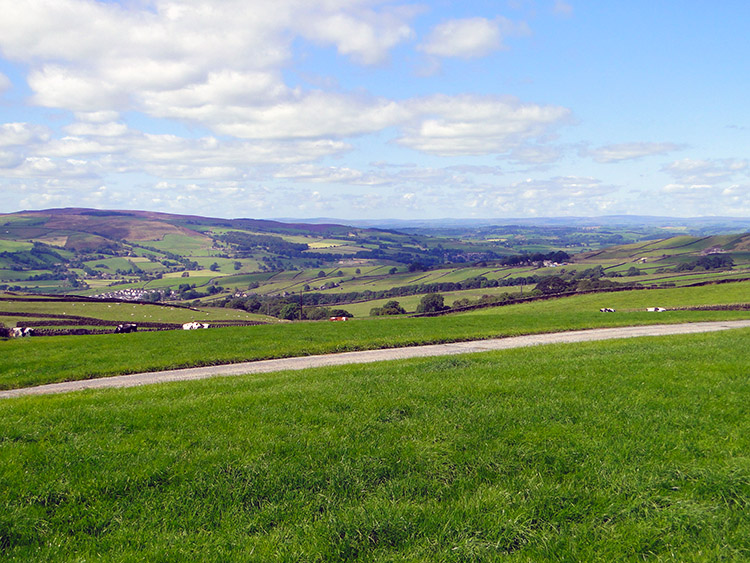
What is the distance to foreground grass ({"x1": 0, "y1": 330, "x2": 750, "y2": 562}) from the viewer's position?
6.89m

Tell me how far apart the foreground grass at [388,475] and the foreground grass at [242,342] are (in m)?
12.1

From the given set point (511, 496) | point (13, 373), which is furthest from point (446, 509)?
point (13, 373)

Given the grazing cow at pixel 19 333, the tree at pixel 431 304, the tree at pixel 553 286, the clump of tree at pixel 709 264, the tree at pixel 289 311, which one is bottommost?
the tree at pixel 289 311

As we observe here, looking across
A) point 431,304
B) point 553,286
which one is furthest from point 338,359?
point 553,286

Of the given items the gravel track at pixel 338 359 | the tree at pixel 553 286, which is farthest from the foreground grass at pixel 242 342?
the tree at pixel 553 286

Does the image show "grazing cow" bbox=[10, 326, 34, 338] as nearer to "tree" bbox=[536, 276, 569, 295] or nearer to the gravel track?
the gravel track

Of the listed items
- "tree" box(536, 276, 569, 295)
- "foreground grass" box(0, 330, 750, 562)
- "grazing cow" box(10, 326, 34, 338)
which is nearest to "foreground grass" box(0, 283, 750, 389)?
"foreground grass" box(0, 330, 750, 562)

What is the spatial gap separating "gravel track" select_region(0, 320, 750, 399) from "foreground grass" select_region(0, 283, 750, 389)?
4.53 feet

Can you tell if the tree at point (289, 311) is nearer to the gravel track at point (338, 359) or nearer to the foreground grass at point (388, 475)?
the gravel track at point (338, 359)

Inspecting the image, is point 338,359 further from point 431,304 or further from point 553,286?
point 553,286

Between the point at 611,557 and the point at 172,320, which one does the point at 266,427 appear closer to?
the point at 611,557

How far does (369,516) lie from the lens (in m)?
7.38

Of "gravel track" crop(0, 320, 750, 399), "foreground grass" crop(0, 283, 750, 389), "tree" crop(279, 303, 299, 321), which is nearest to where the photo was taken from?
"gravel track" crop(0, 320, 750, 399)

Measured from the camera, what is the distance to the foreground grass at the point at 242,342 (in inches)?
982
